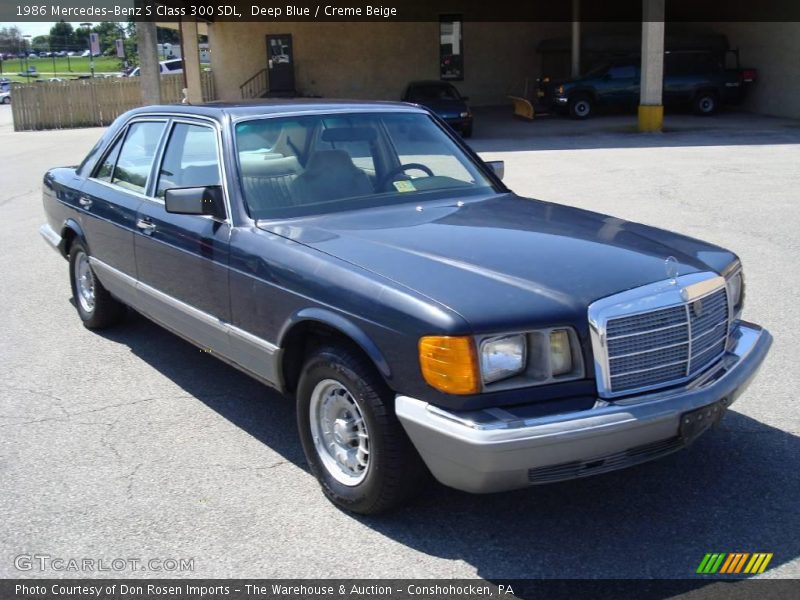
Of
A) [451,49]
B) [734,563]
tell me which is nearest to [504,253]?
[734,563]

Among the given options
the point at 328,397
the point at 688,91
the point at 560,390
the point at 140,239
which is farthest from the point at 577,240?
the point at 688,91

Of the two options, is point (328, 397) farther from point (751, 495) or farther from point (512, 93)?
point (512, 93)

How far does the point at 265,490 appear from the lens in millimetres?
3994

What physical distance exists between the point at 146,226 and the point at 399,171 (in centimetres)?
155

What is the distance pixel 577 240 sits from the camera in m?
3.97

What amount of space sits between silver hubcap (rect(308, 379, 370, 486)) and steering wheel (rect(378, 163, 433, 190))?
141 cm

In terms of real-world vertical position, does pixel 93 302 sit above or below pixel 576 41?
below

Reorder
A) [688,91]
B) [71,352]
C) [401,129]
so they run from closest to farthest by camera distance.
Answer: [401,129]
[71,352]
[688,91]

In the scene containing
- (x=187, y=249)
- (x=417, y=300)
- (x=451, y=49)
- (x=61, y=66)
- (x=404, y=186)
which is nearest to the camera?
(x=417, y=300)

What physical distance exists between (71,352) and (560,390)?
404cm

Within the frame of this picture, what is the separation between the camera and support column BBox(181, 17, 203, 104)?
26.3 metres

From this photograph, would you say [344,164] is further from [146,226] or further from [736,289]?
[736,289]

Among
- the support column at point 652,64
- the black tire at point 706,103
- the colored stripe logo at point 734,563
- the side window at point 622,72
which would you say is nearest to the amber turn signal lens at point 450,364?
the colored stripe logo at point 734,563

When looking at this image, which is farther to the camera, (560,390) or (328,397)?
(328,397)
